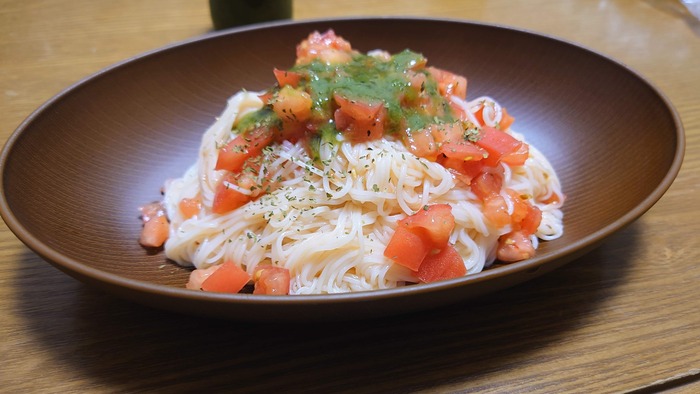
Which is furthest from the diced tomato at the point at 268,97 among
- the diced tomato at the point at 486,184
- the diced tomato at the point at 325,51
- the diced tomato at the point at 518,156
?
the diced tomato at the point at 518,156

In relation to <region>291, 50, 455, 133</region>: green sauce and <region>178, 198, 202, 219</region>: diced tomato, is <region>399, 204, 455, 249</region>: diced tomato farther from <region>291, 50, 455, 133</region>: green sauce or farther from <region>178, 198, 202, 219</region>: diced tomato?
<region>178, 198, 202, 219</region>: diced tomato

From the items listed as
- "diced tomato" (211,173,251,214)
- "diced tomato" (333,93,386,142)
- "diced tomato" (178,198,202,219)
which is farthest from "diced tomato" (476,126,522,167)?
"diced tomato" (178,198,202,219)

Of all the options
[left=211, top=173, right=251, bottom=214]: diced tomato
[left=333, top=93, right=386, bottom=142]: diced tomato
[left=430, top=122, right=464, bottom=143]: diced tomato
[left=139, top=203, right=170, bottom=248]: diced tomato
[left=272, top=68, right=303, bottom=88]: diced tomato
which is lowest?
[left=139, top=203, right=170, bottom=248]: diced tomato

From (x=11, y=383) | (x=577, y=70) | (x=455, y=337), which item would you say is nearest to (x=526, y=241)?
(x=455, y=337)

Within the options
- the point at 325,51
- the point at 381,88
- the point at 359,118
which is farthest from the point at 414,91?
the point at 325,51

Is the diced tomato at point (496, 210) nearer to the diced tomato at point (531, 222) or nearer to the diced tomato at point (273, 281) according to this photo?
the diced tomato at point (531, 222)

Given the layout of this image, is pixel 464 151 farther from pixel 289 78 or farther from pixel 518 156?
pixel 289 78
